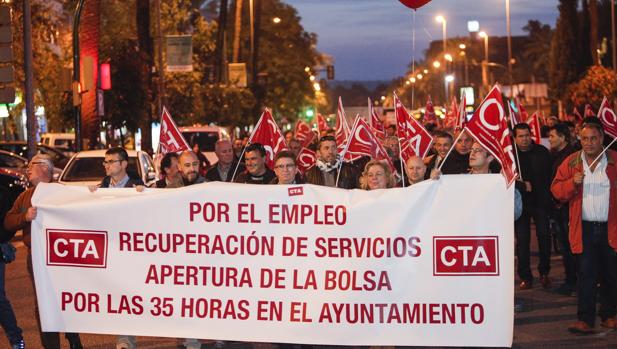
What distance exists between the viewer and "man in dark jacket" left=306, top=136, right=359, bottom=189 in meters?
11.1

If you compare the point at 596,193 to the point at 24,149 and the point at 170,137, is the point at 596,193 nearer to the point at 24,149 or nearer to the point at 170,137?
the point at 170,137

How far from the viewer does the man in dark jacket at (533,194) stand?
12.6m

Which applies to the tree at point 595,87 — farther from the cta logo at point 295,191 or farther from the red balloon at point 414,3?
the cta logo at point 295,191

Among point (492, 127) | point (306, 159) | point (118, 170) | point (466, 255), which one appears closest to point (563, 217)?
point (492, 127)

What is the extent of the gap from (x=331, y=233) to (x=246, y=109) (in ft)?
158

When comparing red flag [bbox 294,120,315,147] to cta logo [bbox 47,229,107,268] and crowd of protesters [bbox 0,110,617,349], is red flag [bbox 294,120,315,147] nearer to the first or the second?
crowd of protesters [bbox 0,110,617,349]

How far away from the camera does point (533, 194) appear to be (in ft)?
42.2

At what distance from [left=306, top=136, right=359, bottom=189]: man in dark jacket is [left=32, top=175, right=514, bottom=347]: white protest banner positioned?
3.05 metres

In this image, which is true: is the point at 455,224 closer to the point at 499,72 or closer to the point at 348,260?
the point at 348,260

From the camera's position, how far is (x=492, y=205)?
7.76 meters

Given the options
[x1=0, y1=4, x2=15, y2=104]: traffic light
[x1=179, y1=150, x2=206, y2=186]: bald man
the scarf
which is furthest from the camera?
[x1=0, y1=4, x2=15, y2=104]: traffic light

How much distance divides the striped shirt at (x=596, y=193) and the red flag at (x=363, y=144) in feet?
10.2

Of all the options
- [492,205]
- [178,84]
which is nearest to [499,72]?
[178,84]

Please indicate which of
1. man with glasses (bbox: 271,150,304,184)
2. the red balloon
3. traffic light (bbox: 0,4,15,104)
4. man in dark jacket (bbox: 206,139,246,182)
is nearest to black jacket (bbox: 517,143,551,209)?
the red balloon
